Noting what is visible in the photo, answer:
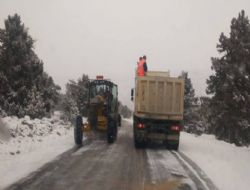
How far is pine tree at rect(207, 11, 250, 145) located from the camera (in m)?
33.0

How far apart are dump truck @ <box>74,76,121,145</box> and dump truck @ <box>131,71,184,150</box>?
167cm

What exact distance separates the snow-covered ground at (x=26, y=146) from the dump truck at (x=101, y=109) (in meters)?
1.32

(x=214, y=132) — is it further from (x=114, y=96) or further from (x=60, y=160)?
(x=60, y=160)

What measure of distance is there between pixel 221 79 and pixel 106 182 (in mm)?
26413

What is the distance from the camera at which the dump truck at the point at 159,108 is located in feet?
57.5

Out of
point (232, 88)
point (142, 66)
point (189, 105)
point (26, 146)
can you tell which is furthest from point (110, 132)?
point (189, 105)

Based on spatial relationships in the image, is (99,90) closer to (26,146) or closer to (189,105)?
(26,146)

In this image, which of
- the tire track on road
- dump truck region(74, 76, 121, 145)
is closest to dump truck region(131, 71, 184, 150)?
dump truck region(74, 76, 121, 145)

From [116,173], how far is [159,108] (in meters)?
6.66

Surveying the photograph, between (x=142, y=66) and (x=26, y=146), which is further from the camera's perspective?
(x=142, y=66)

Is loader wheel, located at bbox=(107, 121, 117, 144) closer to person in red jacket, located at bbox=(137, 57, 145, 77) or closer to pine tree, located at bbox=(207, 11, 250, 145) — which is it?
person in red jacket, located at bbox=(137, 57, 145, 77)

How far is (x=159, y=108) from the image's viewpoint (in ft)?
57.7

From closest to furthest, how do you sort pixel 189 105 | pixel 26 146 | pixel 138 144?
pixel 26 146, pixel 138 144, pixel 189 105

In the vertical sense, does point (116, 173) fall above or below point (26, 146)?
below
